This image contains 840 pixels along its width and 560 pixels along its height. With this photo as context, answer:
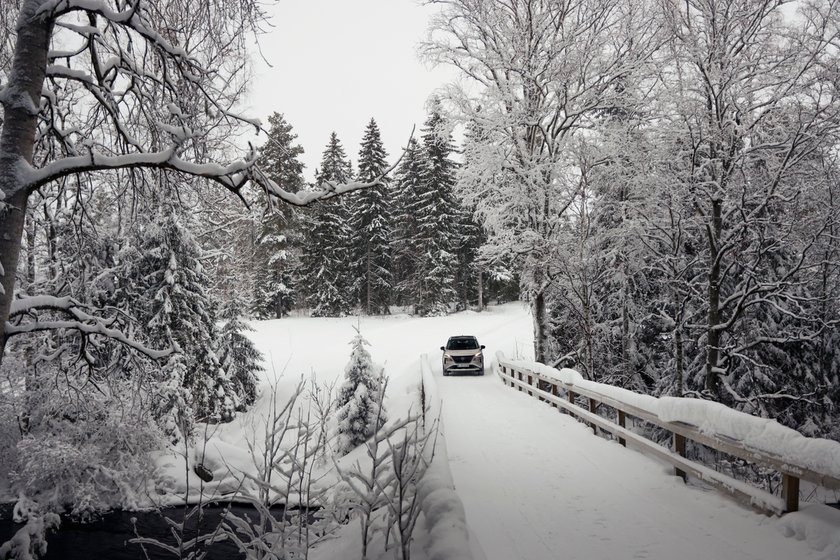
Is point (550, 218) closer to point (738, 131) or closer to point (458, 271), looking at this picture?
point (738, 131)

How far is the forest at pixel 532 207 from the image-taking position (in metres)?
4.25

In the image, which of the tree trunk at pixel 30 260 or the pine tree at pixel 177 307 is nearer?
the tree trunk at pixel 30 260

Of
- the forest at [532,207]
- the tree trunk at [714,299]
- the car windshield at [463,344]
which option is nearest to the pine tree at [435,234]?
the forest at [532,207]

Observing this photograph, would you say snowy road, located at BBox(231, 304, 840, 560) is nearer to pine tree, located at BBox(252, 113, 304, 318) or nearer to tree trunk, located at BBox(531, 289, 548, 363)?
tree trunk, located at BBox(531, 289, 548, 363)

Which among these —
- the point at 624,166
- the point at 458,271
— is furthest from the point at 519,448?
the point at 458,271

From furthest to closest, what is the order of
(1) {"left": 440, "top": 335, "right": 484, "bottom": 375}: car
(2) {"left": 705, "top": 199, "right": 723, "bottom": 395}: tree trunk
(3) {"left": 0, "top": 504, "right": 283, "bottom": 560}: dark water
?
1. (1) {"left": 440, "top": 335, "right": 484, "bottom": 375}: car
2. (2) {"left": 705, "top": 199, "right": 723, "bottom": 395}: tree trunk
3. (3) {"left": 0, "top": 504, "right": 283, "bottom": 560}: dark water

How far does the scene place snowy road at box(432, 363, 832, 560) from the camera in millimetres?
4273

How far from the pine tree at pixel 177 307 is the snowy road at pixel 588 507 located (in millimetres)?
8185

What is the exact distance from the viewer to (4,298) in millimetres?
2957

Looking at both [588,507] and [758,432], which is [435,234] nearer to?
[588,507]

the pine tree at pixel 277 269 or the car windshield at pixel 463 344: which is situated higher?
the pine tree at pixel 277 269

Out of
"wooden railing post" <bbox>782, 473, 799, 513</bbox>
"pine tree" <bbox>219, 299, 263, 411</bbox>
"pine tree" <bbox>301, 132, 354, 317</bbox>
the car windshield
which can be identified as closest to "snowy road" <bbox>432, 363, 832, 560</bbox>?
"wooden railing post" <bbox>782, 473, 799, 513</bbox>

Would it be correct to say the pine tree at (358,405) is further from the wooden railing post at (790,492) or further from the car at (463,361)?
the wooden railing post at (790,492)

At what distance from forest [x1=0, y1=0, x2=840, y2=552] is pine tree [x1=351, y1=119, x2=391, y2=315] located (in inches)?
716
